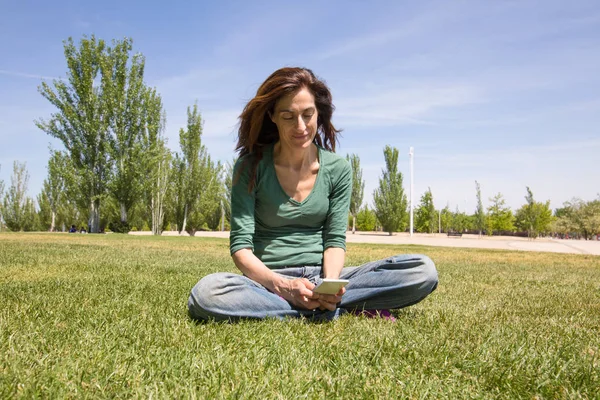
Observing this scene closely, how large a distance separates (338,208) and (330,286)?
724 millimetres

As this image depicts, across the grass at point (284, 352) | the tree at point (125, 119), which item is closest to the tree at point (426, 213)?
the tree at point (125, 119)

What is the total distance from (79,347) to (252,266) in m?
1.03

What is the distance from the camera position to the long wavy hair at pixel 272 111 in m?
2.81

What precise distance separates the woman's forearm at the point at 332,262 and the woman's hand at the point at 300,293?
0.21m

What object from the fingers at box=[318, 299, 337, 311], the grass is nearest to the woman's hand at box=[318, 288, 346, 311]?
the fingers at box=[318, 299, 337, 311]

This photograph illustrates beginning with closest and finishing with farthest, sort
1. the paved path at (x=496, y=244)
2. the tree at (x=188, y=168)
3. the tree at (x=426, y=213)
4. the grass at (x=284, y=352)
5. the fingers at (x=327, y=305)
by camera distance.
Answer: the grass at (x=284, y=352)
the fingers at (x=327, y=305)
the paved path at (x=496, y=244)
the tree at (x=188, y=168)
the tree at (x=426, y=213)

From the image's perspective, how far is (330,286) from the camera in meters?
2.47

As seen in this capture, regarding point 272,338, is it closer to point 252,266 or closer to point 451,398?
point 252,266

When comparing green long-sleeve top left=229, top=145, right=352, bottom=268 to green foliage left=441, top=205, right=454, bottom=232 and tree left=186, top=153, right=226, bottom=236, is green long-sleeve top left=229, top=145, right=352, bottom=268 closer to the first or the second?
tree left=186, top=153, right=226, bottom=236

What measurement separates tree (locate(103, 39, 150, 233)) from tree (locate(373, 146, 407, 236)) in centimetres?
2229

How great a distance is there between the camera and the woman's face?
2807 mm

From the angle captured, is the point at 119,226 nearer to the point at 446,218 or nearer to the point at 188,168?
the point at 188,168

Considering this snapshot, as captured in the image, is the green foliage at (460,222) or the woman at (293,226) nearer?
the woman at (293,226)

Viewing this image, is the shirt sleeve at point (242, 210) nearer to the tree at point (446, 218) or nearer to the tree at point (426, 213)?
the tree at point (426, 213)
